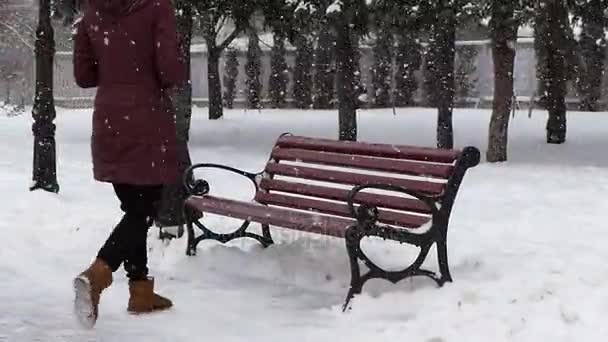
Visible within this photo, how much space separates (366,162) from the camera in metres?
6.10

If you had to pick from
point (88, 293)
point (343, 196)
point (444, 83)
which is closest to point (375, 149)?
point (343, 196)

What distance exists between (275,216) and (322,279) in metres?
0.55

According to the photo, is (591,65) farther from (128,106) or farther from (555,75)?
(128,106)

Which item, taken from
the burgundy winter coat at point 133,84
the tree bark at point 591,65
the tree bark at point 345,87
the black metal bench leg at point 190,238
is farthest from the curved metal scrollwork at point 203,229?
the tree bark at point 591,65

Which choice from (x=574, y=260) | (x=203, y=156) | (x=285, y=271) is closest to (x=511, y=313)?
(x=574, y=260)

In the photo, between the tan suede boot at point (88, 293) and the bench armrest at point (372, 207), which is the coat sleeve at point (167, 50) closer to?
the tan suede boot at point (88, 293)

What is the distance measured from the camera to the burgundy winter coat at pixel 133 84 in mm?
4816

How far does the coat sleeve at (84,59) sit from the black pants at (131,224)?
0.58 meters

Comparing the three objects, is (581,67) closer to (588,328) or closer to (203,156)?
(203,156)

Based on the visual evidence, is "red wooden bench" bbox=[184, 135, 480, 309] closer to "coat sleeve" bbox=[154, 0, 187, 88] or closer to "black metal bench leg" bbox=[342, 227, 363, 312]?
"black metal bench leg" bbox=[342, 227, 363, 312]

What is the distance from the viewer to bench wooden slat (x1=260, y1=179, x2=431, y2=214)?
5.70 meters

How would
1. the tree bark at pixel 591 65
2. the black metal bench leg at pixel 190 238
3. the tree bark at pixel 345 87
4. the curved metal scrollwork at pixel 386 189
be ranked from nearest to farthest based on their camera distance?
1. the curved metal scrollwork at pixel 386 189
2. the black metal bench leg at pixel 190 238
3. the tree bark at pixel 345 87
4. the tree bark at pixel 591 65

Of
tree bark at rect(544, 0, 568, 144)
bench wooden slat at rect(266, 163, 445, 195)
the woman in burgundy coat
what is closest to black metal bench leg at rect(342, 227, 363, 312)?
bench wooden slat at rect(266, 163, 445, 195)

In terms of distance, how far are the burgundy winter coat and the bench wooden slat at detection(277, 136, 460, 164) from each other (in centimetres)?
161
